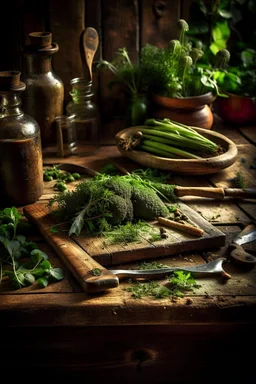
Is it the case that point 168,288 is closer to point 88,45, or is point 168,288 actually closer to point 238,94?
point 88,45

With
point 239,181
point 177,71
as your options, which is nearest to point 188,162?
point 239,181

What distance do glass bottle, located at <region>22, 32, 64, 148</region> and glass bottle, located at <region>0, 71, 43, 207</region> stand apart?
424mm

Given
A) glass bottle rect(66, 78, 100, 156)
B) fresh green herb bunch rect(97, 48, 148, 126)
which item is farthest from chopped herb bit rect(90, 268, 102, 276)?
fresh green herb bunch rect(97, 48, 148, 126)

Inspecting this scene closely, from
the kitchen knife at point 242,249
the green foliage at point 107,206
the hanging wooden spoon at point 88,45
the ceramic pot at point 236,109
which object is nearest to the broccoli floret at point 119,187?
the green foliage at point 107,206

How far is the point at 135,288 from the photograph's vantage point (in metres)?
1.66

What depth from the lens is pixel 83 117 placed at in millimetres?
2623

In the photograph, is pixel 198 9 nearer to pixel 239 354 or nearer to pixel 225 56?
pixel 225 56

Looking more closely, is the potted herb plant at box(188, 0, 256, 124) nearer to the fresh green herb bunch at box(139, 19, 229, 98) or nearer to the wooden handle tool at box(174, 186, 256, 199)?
the fresh green herb bunch at box(139, 19, 229, 98)

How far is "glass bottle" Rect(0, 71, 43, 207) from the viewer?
2064 mm

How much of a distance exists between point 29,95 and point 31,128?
45 cm

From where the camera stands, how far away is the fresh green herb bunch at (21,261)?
5.53 ft

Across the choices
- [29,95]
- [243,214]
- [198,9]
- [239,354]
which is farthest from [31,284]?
[198,9]

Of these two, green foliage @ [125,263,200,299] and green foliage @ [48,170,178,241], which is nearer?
green foliage @ [125,263,200,299]

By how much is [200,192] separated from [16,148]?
0.60m
